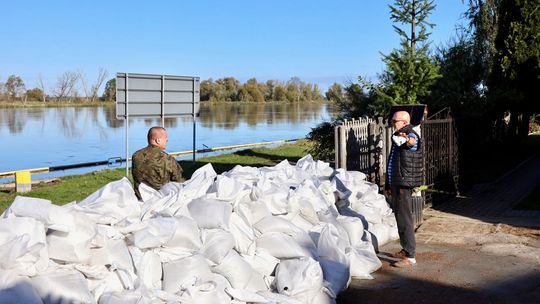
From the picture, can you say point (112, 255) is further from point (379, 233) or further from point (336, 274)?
point (379, 233)

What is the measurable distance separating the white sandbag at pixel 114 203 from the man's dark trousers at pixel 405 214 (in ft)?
9.30

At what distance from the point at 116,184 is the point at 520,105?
17.9m

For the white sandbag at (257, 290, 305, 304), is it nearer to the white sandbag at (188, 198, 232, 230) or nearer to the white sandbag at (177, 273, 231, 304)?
the white sandbag at (177, 273, 231, 304)

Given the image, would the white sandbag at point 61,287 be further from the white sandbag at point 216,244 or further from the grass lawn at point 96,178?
the grass lawn at point 96,178

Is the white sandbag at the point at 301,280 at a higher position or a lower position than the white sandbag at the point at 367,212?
lower

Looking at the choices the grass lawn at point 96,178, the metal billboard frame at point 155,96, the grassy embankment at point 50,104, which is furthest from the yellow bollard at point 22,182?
the grassy embankment at point 50,104

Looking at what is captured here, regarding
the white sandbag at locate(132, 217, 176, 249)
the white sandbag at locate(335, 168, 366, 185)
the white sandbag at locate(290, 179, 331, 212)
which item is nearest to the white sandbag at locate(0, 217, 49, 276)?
the white sandbag at locate(132, 217, 176, 249)

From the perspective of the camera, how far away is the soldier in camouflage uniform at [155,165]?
236 inches

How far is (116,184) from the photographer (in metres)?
4.90

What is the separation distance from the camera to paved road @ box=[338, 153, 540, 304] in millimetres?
5426

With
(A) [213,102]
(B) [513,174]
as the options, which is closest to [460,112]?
(B) [513,174]

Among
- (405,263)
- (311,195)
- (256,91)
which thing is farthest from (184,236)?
(256,91)

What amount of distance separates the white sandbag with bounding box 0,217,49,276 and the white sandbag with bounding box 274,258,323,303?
1917 millimetres

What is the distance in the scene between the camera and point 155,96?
15109mm
